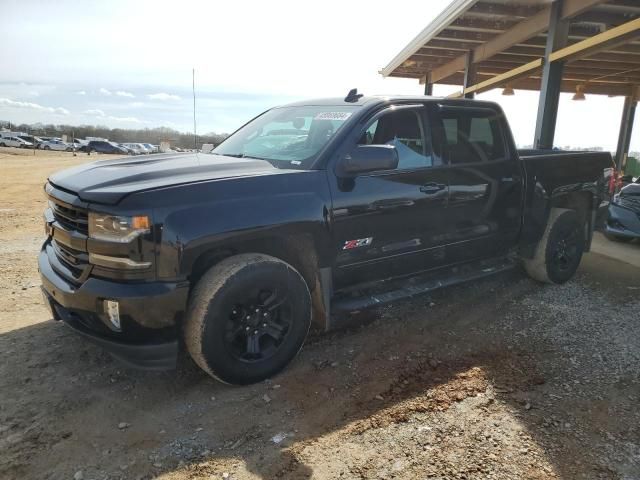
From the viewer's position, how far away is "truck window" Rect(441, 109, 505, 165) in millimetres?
4094

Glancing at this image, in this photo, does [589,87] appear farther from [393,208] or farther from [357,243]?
[357,243]

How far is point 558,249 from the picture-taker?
5195 millimetres

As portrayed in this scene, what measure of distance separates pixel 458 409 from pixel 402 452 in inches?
23.0

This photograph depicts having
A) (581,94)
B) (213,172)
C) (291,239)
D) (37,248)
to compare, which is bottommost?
(37,248)

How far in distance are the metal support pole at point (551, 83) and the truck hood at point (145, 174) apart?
756cm

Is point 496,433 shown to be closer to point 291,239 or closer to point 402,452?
point 402,452

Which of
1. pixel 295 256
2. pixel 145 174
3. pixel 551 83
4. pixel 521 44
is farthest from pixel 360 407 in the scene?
pixel 521 44

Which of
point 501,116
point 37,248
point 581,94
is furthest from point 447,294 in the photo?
point 581,94

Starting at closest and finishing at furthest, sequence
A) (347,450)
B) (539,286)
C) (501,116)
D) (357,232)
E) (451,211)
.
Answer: (347,450), (357,232), (451,211), (501,116), (539,286)

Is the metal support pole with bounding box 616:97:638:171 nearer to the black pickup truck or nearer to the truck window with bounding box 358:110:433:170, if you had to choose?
the black pickup truck

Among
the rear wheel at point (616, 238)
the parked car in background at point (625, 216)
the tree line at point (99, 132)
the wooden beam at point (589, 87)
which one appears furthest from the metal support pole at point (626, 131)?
the tree line at point (99, 132)

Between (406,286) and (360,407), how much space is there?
1.28 meters

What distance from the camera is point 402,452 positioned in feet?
8.21

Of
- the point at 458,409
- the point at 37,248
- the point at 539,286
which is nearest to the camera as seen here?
the point at 458,409
